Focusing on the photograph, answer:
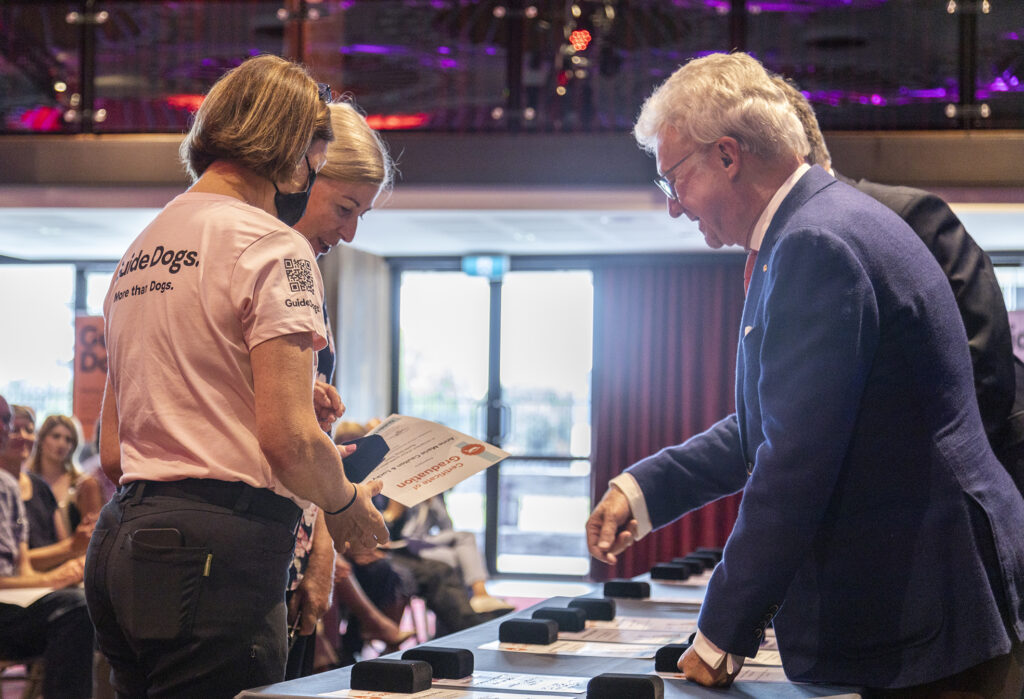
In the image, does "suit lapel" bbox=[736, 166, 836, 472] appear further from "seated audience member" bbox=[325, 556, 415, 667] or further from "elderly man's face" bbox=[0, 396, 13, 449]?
"seated audience member" bbox=[325, 556, 415, 667]

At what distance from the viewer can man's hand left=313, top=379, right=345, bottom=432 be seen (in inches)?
67.1

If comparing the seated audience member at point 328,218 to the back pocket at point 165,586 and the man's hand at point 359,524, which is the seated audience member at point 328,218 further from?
the back pocket at point 165,586

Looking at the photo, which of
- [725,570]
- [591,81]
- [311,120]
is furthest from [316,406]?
[591,81]

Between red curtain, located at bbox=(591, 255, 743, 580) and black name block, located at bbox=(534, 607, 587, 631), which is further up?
black name block, located at bbox=(534, 607, 587, 631)

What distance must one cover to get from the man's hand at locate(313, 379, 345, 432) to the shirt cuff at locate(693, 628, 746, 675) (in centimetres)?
70

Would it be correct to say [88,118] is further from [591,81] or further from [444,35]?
[591,81]

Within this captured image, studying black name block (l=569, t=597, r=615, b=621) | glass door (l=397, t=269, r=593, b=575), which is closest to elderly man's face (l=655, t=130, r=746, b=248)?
black name block (l=569, t=597, r=615, b=621)

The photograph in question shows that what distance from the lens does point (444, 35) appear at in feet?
24.2

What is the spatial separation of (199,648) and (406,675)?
0.99 feet

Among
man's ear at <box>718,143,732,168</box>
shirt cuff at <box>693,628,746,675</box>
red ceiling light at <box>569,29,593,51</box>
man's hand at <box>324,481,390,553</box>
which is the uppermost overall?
red ceiling light at <box>569,29,593,51</box>

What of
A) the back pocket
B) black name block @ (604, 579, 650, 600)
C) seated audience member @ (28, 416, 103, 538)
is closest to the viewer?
the back pocket

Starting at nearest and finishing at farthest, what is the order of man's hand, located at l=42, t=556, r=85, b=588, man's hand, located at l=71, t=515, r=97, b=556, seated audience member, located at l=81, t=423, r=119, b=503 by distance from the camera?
man's hand, located at l=42, t=556, r=85, b=588, man's hand, located at l=71, t=515, r=97, b=556, seated audience member, located at l=81, t=423, r=119, b=503

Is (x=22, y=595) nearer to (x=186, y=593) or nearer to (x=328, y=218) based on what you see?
(x=328, y=218)

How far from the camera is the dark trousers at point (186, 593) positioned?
4.35 ft
